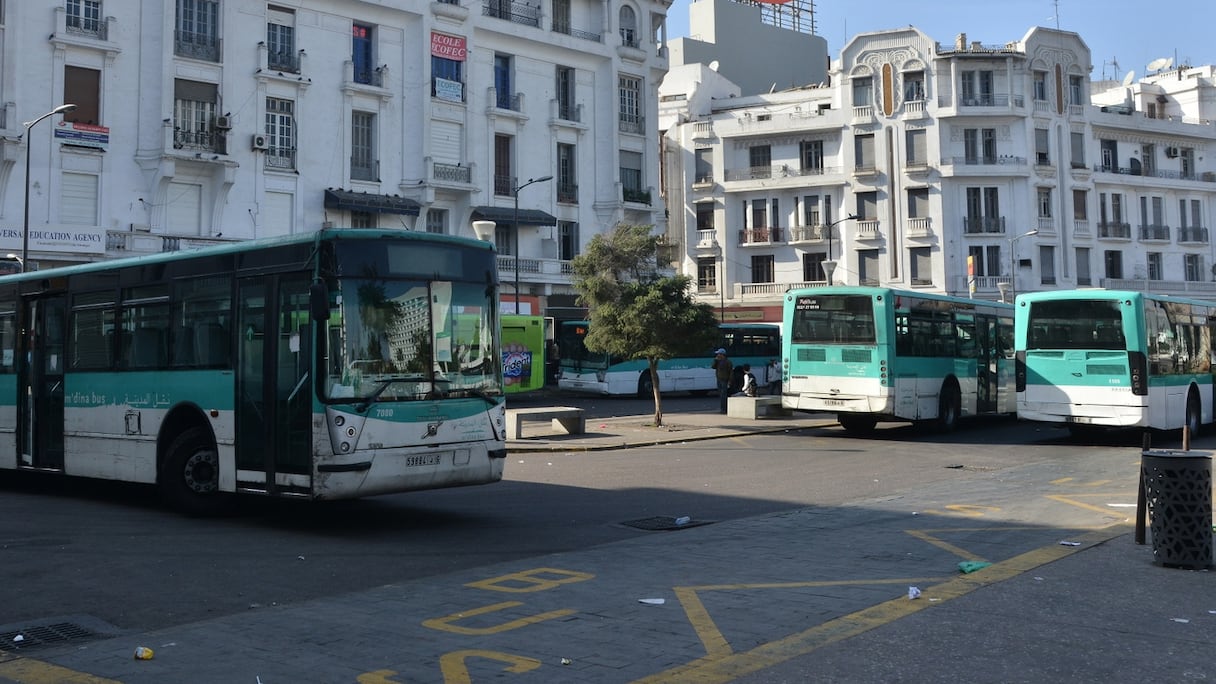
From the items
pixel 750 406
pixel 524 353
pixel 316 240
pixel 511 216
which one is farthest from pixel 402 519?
pixel 511 216

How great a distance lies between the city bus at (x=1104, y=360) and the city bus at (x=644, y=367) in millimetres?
17628

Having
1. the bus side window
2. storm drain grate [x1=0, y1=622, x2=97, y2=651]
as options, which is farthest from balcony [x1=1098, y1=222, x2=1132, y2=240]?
storm drain grate [x1=0, y1=622, x2=97, y2=651]

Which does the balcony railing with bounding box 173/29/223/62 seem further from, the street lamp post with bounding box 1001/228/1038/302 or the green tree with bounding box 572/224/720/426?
the street lamp post with bounding box 1001/228/1038/302

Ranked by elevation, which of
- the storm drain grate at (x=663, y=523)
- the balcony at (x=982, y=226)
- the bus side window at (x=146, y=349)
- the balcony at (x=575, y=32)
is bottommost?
the storm drain grate at (x=663, y=523)

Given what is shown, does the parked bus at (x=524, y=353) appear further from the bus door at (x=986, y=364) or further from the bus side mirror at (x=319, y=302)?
the bus side mirror at (x=319, y=302)

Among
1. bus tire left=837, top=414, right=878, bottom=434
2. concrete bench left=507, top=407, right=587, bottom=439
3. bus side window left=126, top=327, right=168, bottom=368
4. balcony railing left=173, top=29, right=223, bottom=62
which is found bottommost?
bus tire left=837, top=414, right=878, bottom=434

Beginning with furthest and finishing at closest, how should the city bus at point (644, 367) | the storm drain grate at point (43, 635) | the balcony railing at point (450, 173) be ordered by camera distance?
the balcony railing at point (450, 173)
the city bus at point (644, 367)
the storm drain grate at point (43, 635)

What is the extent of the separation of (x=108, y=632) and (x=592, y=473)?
33.9 feet

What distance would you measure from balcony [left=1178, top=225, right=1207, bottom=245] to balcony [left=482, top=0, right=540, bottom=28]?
42871 mm

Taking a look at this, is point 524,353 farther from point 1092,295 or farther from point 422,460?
point 422,460

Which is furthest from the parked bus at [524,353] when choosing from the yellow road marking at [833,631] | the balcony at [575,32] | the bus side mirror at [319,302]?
the yellow road marking at [833,631]

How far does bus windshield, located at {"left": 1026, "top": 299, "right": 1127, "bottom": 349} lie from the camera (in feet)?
65.8

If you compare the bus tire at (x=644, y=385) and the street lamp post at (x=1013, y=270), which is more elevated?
the street lamp post at (x=1013, y=270)

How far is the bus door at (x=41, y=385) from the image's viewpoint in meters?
13.4
